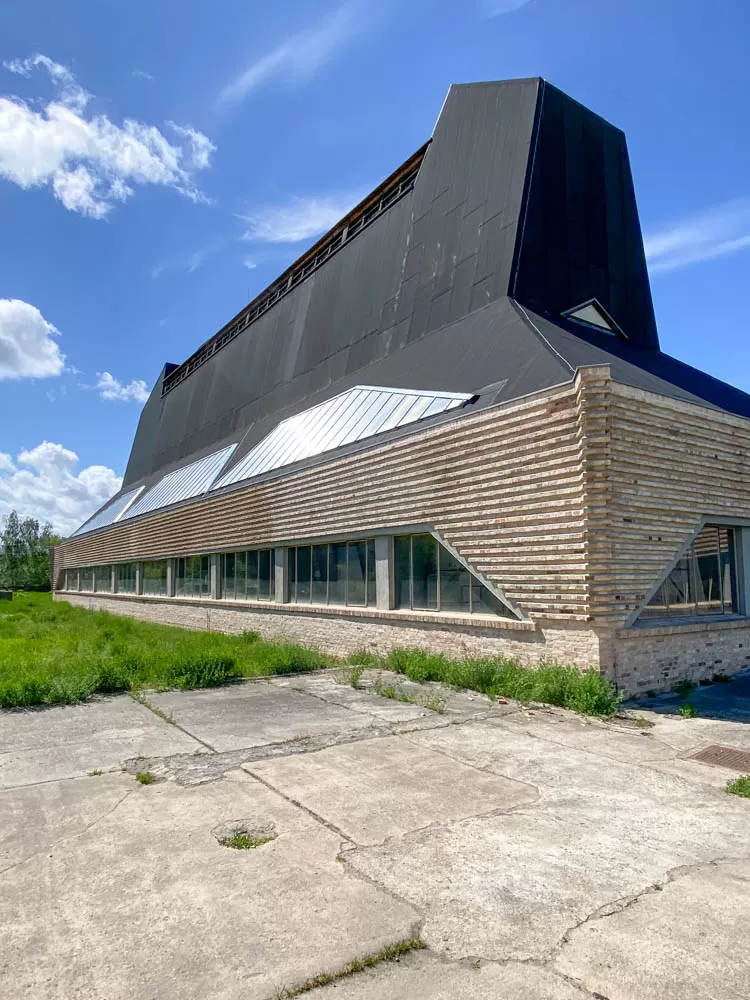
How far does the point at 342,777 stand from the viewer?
626 cm

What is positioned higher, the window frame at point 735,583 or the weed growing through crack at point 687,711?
the window frame at point 735,583

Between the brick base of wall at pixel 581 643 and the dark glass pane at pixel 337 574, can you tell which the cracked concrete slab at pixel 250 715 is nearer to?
the brick base of wall at pixel 581 643

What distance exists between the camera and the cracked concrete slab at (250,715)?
7.97 m

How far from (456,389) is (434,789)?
9.84 meters

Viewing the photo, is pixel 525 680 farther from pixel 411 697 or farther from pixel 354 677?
pixel 354 677

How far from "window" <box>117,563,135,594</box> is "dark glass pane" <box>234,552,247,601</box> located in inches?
Answer: 518

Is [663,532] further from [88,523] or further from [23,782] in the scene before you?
[88,523]

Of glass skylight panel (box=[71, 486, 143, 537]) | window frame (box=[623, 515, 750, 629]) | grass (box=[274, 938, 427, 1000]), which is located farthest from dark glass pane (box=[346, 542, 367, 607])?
glass skylight panel (box=[71, 486, 143, 537])

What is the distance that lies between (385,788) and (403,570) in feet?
28.0

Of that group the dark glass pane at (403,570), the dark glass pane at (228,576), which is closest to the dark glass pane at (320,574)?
the dark glass pane at (403,570)

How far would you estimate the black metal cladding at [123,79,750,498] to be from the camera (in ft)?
48.9

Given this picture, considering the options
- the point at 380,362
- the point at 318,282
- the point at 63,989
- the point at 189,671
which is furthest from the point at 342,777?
the point at 318,282

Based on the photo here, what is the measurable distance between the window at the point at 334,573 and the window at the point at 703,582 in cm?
639

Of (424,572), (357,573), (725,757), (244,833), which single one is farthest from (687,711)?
(357,573)
